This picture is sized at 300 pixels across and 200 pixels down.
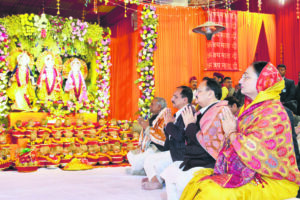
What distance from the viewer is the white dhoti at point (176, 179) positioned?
2572 millimetres

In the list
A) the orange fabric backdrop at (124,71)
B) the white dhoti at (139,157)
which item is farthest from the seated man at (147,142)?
the orange fabric backdrop at (124,71)

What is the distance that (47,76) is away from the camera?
23.7 ft

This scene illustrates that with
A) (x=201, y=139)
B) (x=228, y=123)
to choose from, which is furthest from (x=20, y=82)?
(x=228, y=123)

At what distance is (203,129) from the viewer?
2.53m

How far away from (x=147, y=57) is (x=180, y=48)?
2.80ft

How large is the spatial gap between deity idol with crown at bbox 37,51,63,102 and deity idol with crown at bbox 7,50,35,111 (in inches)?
9.0

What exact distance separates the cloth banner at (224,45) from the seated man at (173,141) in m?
4.55

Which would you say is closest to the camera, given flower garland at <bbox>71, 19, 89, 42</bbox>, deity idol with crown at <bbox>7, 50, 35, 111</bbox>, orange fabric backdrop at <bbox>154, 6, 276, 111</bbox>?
deity idol with crown at <bbox>7, 50, 35, 111</bbox>

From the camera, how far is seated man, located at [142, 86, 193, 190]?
3188mm

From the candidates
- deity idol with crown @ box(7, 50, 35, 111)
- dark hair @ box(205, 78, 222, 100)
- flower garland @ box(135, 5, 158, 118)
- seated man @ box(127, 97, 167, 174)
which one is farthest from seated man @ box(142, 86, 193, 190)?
deity idol with crown @ box(7, 50, 35, 111)

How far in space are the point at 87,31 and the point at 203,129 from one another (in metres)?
5.65

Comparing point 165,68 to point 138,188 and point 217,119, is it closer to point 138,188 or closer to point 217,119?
point 138,188

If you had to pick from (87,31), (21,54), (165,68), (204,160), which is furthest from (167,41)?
(204,160)

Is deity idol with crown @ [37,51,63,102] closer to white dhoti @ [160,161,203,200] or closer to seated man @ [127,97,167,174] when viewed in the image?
seated man @ [127,97,167,174]
